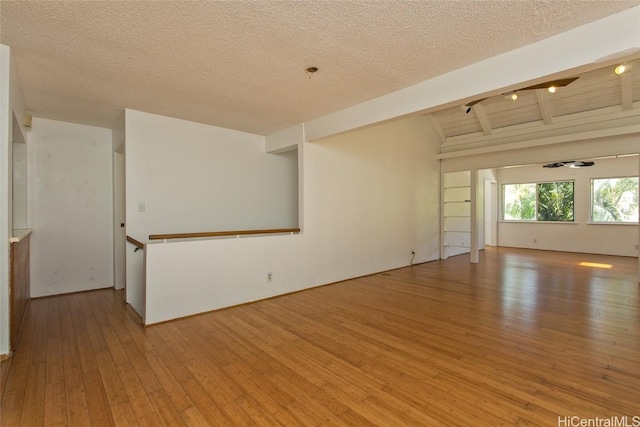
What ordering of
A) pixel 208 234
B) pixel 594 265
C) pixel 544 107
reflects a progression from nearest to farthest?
pixel 208 234, pixel 544 107, pixel 594 265

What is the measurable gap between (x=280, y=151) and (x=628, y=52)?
14.1 feet

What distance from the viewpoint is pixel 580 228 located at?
828 cm

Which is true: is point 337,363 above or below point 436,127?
below

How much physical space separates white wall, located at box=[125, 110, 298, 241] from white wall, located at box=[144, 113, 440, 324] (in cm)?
107

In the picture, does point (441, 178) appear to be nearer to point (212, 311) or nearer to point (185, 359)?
point (212, 311)

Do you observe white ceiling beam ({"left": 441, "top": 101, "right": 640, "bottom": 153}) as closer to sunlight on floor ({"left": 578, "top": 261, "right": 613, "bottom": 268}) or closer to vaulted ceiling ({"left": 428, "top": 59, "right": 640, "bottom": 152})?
vaulted ceiling ({"left": 428, "top": 59, "right": 640, "bottom": 152})

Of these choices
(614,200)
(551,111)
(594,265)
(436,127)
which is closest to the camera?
(551,111)

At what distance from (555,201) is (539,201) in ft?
1.30

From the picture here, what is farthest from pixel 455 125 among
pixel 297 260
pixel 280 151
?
pixel 297 260

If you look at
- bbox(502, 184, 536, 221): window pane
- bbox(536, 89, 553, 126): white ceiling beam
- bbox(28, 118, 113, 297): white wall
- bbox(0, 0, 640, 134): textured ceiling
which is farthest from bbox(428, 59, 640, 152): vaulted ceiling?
bbox(28, 118, 113, 297): white wall

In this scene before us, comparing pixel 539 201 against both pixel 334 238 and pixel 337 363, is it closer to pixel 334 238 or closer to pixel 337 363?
pixel 334 238

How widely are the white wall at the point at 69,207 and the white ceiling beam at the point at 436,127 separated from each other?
6.37 m

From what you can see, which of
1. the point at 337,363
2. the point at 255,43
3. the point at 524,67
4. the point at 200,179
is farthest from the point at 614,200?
the point at 200,179

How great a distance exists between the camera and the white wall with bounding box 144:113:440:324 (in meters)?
3.47
